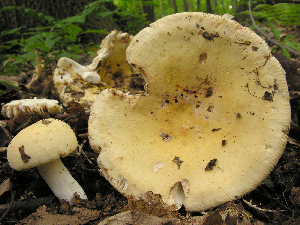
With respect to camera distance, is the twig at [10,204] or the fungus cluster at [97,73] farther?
the fungus cluster at [97,73]

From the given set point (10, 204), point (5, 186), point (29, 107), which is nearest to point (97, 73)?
point (29, 107)

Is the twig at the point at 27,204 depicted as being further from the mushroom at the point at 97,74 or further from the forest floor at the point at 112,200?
the mushroom at the point at 97,74

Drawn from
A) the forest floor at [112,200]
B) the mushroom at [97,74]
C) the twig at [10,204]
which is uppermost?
the mushroom at [97,74]

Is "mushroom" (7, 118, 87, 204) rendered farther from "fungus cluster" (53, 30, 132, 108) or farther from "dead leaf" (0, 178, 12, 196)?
"fungus cluster" (53, 30, 132, 108)

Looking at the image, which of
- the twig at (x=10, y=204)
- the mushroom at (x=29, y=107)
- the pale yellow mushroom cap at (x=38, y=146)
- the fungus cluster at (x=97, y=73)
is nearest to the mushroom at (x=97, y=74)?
the fungus cluster at (x=97, y=73)

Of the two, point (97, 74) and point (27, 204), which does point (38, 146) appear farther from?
point (97, 74)

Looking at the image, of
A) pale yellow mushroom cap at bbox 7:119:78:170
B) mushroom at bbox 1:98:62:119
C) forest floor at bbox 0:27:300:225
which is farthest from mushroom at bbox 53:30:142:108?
Answer: pale yellow mushroom cap at bbox 7:119:78:170

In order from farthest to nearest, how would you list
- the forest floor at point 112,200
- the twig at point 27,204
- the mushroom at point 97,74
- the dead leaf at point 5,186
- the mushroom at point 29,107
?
the mushroom at point 97,74
the mushroom at point 29,107
the dead leaf at point 5,186
the twig at point 27,204
the forest floor at point 112,200
